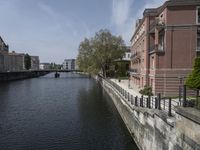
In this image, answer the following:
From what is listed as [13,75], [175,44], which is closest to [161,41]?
[175,44]

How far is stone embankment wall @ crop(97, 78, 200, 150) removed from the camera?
1119cm

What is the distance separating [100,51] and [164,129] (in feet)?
206

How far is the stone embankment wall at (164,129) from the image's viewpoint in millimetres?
11192

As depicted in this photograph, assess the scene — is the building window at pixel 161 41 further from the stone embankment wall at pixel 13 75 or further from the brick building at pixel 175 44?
the stone embankment wall at pixel 13 75

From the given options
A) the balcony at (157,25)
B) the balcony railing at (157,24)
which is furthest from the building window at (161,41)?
the balcony railing at (157,24)

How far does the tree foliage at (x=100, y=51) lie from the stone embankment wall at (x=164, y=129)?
2146 inches

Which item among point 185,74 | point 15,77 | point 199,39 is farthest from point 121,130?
point 15,77

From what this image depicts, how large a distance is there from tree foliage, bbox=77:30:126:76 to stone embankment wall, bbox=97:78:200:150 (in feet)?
179

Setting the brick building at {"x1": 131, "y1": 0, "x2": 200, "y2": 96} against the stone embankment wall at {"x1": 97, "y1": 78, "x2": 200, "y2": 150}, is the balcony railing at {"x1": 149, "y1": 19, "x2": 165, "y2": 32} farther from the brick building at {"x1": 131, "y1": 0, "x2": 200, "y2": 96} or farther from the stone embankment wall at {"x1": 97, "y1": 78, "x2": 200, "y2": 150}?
the stone embankment wall at {"x1": 97, "y1": 78, "x2": 200, "y2": 150}

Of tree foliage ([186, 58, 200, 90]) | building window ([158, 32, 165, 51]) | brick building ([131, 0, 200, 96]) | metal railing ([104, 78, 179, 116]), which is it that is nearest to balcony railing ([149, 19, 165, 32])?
brick building ([131, 0, 200, 96])

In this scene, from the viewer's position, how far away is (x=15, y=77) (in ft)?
373

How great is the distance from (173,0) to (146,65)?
995 centimetres

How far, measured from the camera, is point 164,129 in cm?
1448

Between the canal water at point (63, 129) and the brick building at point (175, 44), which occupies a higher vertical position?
the brick building at point (175, 44)
